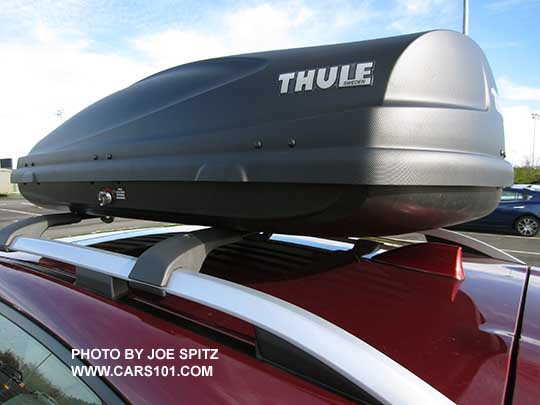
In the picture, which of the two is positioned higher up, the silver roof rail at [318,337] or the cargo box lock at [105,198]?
the cargo box lock at [105,198]

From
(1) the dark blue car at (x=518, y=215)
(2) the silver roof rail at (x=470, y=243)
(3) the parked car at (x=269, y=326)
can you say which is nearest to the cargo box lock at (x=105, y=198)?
(3) the parked car at (x=269, y=326)

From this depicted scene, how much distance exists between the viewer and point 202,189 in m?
1.33

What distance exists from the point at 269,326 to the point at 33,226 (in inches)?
57.8

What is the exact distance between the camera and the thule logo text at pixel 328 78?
42.6 inches

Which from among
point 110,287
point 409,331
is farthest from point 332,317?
point 110,287

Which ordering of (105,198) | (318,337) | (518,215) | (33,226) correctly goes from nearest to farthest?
(318,337) → (105,198) → (33,226) → (518,215)

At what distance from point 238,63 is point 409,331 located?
966mm

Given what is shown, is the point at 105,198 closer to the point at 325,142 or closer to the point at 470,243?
the point at 325,142

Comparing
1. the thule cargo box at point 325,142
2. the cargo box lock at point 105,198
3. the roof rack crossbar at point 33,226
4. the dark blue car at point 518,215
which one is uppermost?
the thule cargo box at point 325,142

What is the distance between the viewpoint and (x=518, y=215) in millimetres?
11180

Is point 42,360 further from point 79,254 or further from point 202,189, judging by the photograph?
point 202,189

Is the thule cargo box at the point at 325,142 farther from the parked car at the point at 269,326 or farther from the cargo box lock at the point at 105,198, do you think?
the parked car at the point at 269,326

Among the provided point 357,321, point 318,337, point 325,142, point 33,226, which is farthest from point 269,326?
point 33,226

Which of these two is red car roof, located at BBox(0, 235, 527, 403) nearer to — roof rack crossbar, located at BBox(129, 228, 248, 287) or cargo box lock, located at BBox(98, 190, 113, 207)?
roof rack crossbar, located at BBox(129, 228, 248, 287)
